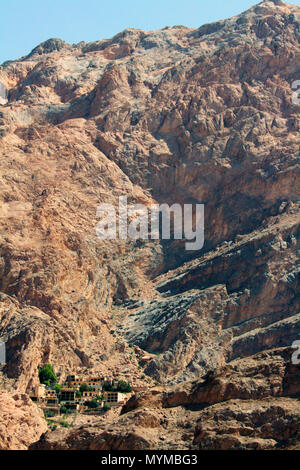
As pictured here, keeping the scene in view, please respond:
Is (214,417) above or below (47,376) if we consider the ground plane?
below

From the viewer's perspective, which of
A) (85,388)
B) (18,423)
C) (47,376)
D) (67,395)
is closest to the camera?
(18,423)

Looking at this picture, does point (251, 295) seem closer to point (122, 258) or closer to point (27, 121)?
point (122, 258)

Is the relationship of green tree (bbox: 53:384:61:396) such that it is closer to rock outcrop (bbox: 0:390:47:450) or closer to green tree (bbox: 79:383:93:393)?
green tree (bbox: 79:383:93:393)

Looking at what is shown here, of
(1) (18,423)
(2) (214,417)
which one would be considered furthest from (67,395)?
(2) (214,417)

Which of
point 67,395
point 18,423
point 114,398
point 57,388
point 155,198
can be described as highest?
point 155,198

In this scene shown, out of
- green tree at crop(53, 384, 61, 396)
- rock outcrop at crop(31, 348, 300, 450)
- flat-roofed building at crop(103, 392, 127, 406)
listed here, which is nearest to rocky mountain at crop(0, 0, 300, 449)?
rock outcrop at crop(31, 348, 300, 450)

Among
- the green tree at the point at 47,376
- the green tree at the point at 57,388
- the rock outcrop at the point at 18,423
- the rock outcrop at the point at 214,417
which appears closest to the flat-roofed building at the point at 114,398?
the green tree at the point at 57,388

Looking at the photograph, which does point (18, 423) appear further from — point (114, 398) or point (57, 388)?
point (57, 388)
